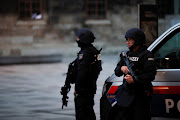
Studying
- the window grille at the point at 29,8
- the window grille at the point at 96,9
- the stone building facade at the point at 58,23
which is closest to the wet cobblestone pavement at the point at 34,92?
the stone building facade at the point at 58,23

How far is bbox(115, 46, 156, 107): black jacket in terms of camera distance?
17.3 ft

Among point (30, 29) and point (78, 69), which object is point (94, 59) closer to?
point (78, 69)

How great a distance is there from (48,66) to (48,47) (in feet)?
19.1

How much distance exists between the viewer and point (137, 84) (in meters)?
5.33

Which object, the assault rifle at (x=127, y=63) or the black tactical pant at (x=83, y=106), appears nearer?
the assault rifle at (x=127, y=63)

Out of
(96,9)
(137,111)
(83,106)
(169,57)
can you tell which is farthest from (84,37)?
(96,9)

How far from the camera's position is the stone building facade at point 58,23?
26.4 meters

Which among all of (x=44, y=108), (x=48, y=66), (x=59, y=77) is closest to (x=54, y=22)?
(x=48, y=66)

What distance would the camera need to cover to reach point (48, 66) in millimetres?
20672

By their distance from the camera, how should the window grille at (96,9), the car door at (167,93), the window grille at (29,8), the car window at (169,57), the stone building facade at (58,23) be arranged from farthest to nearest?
the window grille at (96,9), the window grille at (29,8), the stone building facade at (58,23), the car window at (169,57), the car door at (167,93)

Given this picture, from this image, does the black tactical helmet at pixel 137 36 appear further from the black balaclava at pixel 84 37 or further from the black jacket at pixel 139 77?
the black balaclava at pixel 84 37

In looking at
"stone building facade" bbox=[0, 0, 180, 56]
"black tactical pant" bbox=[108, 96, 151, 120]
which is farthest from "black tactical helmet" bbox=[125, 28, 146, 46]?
"stone building facade" bbox=[0, 0, 180, 56]

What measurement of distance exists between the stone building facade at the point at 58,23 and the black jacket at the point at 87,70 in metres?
19.6

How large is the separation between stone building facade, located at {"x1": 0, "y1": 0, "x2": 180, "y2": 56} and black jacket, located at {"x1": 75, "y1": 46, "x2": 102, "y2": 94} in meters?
19.6
